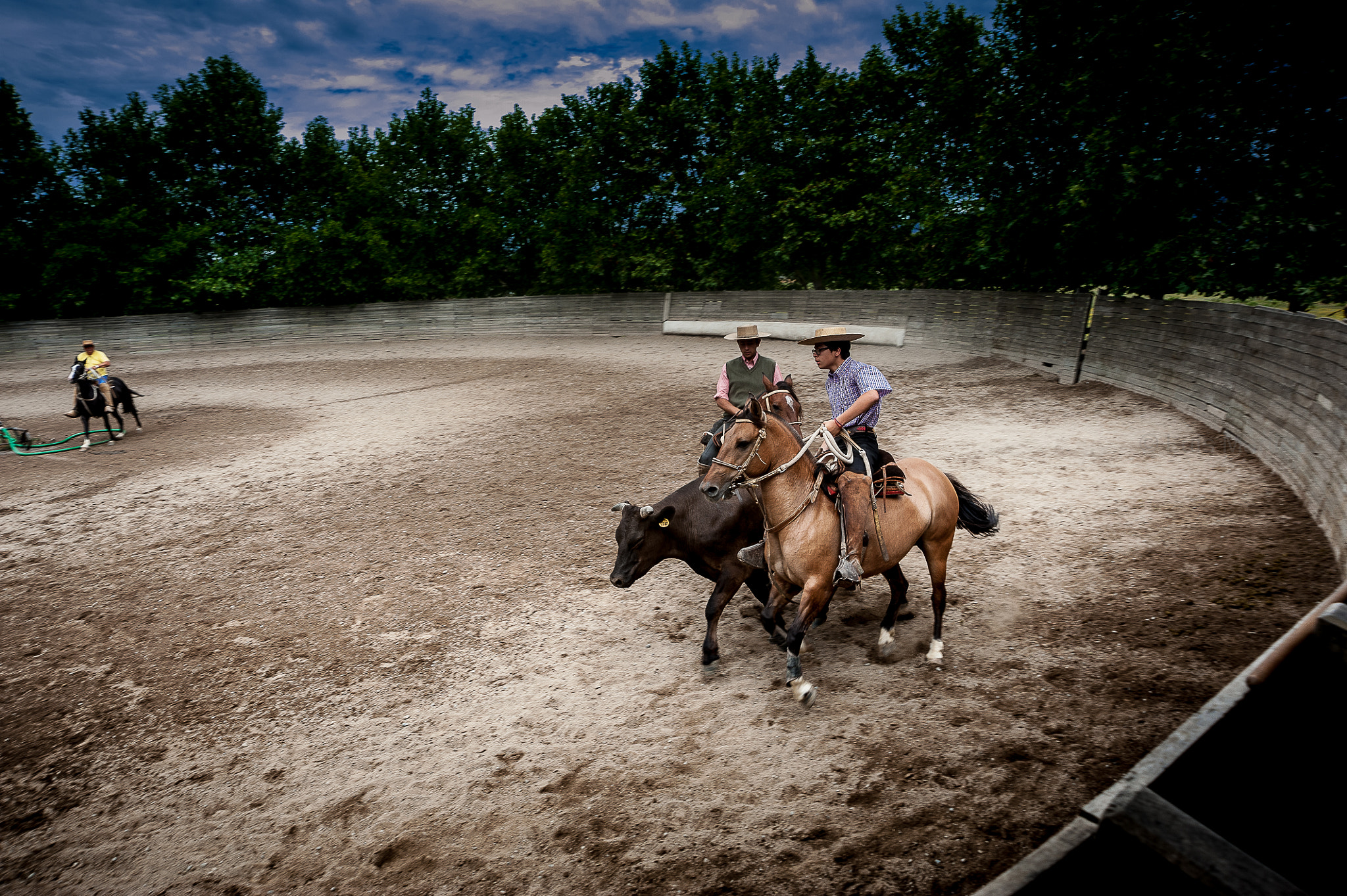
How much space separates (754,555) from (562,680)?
203 centimetres

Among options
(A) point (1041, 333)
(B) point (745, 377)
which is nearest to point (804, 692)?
(B) point (745, 377)

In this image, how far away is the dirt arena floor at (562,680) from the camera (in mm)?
4148

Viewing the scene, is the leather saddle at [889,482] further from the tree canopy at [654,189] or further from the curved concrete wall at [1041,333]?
the tree canopy at [654,189]

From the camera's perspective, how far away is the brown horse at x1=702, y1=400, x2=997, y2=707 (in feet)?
16.4

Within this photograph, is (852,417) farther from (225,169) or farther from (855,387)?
(225,169)

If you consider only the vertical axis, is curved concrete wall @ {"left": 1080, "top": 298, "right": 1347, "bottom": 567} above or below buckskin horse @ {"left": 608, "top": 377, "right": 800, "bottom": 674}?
above

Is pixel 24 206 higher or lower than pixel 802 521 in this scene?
higher

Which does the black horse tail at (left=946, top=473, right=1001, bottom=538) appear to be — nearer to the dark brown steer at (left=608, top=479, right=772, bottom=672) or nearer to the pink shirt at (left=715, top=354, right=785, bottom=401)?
the dark brown steer at (left=608, top=479, right=772, bottom=672)

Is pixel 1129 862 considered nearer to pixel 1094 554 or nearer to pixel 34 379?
pixel 1094 554

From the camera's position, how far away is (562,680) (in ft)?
19.5

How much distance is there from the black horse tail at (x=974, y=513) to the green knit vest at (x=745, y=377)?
223 centimetres

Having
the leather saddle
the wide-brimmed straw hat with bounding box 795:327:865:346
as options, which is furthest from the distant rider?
the leather saddle

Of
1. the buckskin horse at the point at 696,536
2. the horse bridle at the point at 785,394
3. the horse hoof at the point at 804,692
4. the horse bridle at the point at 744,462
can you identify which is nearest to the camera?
the horse bridle at the point at 744,462

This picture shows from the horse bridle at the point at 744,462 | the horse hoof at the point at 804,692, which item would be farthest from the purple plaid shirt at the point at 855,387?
the horse hoof at the point at 804,692
